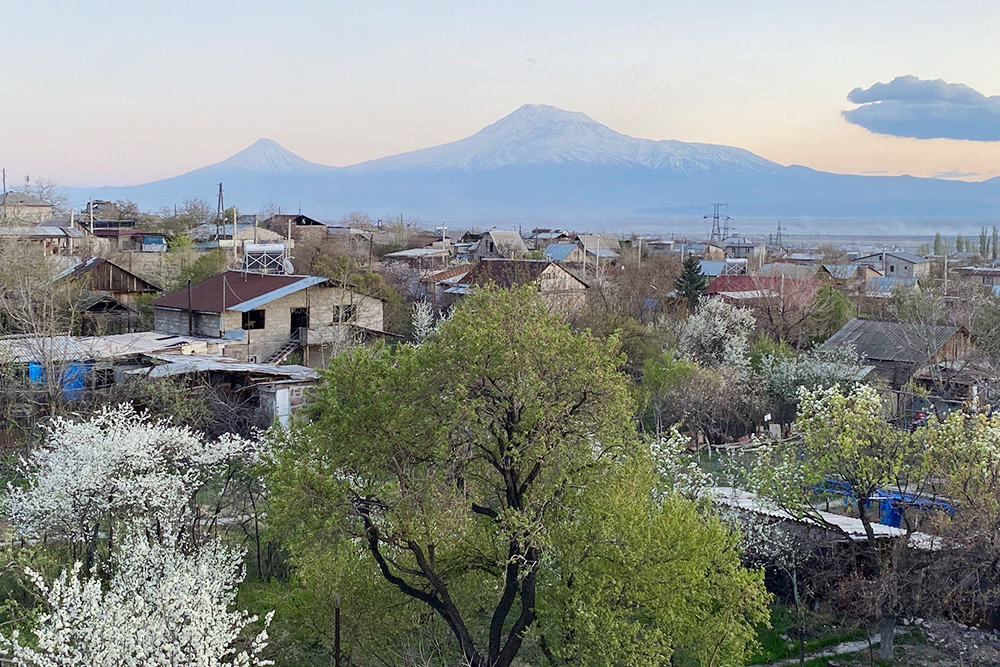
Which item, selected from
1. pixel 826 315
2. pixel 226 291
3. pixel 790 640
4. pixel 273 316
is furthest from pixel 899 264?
pixel 790 640

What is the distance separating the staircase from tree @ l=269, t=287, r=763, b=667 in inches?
866

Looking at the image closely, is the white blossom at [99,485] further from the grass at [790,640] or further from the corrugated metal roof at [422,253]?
the corrugated metal roof at [422,253]

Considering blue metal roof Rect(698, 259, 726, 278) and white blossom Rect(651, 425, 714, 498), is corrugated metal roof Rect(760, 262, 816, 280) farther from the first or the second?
white blossom Rect(651, 425, 714, 498)

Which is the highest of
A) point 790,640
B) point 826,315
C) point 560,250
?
point 560,250

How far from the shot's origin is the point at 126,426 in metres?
16.3

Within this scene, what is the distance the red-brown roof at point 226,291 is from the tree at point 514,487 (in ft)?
76.0

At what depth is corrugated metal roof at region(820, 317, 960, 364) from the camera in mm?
31359

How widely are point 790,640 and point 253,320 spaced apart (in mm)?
24496

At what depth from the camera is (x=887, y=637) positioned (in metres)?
13.7

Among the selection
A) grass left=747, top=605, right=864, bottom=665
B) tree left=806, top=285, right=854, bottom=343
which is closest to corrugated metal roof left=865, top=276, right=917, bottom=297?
tree left=806, top=285, right=854, bottom=343

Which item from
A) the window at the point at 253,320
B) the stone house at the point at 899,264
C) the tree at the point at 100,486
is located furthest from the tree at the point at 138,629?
the stone house at the point at 899,264

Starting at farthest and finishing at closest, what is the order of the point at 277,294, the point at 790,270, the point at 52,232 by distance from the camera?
1. the point at 790,270
2. the point at 52,232
3. the point at 277,294

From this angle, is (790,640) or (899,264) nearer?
(790,640)

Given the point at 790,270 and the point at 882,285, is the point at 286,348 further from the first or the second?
the point at 882,285
